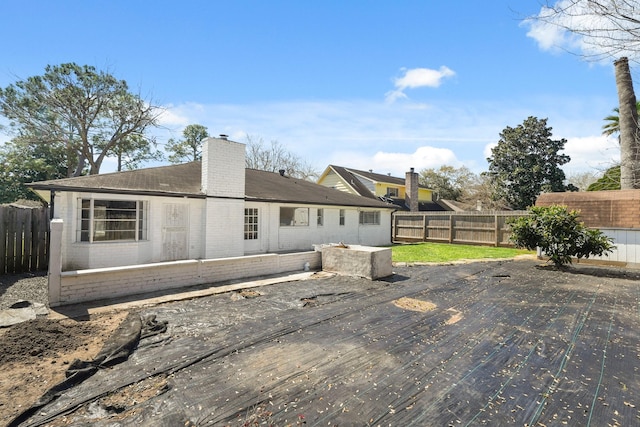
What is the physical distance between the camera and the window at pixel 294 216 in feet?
44.4

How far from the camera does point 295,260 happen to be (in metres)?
10.2

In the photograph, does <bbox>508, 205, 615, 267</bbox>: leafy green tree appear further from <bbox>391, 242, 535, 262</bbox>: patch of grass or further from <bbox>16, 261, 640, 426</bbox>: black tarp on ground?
<bbox>16, 261, 640, 426</bbox>: black tarp on ground

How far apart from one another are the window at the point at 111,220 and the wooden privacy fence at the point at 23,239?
1.68 meters

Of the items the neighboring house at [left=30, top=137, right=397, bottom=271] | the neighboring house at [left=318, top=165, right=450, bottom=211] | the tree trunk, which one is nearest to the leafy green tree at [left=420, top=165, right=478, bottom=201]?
the neighboring house at [left=318, top=165, right=450, bottom=211]

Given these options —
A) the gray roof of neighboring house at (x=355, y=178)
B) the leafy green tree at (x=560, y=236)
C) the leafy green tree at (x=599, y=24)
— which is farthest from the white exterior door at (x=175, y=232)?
the gray roof of neighboring house at (x=355, y=178)

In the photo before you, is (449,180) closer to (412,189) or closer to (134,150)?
(412,189)

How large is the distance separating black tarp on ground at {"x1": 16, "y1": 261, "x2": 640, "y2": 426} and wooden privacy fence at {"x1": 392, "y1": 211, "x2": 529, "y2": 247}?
10527 mm

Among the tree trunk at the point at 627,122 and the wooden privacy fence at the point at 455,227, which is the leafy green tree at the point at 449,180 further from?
the tree trunk at the point at 627,122

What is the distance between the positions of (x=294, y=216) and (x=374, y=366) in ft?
34.5

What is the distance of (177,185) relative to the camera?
1066 cm

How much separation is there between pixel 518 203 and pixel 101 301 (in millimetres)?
28844

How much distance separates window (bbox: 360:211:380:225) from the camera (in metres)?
17.7

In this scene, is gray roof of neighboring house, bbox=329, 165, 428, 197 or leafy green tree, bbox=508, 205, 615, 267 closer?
leafy green tree, bbox=508, 205, 615, 267

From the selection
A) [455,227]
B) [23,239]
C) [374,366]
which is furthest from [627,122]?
[23,239]
